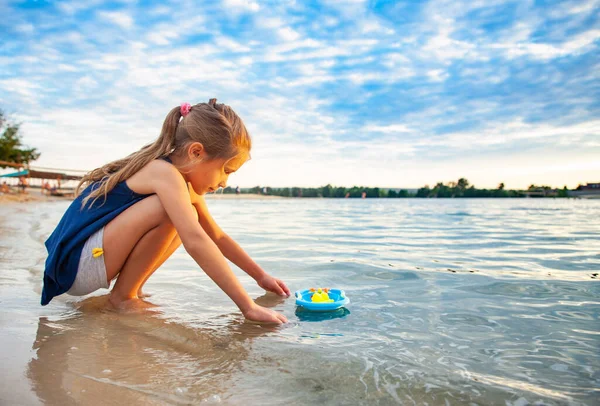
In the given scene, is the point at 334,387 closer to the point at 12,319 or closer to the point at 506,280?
the point at 12,319

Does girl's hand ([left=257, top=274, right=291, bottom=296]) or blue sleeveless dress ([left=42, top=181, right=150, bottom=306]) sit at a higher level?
blue sleeveless dress ([left=42, top=181, right=150, bottom=306])

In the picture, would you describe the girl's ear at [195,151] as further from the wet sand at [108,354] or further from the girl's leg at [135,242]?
the wet sand at [108,354]

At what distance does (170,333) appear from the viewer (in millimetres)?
2066

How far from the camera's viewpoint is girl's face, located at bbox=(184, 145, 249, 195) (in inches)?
98.3

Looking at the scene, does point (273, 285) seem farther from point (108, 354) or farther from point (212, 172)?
point (108, 354)

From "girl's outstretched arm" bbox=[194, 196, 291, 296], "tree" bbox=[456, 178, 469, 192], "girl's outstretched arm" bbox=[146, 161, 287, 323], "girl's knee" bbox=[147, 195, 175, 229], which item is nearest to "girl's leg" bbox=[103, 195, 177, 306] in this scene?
"girl's knee" bbox=[147, 195, 175, 229]

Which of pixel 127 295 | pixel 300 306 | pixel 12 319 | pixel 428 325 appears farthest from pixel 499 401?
pixel 12 319

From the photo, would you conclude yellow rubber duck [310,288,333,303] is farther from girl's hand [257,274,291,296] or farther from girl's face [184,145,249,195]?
girl's face [184,145,249,195]

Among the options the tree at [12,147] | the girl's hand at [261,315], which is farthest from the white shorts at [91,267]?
the tree at [12,147]

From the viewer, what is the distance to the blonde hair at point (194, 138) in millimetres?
2439

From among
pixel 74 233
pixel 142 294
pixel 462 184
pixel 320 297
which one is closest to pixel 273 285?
pixel 320 297

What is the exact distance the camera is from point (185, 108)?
8.35 ft

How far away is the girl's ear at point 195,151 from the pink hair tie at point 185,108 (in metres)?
0.22

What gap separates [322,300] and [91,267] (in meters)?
1.32
